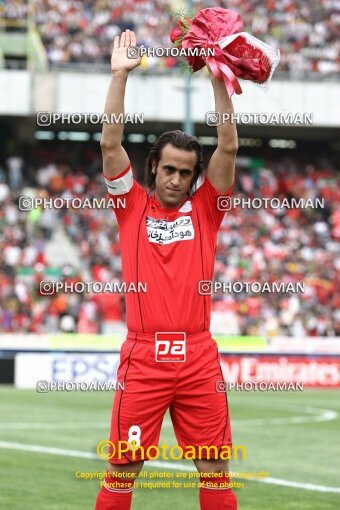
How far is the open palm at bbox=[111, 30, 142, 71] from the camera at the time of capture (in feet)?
18.5

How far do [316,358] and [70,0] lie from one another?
1536 centimetres

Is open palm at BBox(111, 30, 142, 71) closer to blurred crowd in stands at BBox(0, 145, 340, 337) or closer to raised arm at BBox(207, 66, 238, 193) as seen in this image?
raised arm at BBox(207, 66, 238, 193)

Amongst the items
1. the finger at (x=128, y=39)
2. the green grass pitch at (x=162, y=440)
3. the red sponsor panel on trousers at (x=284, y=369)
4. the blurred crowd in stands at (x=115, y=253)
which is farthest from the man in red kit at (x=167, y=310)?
the blurred crowd in stands at (x=115, y=253)

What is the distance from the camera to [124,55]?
5.65 metres

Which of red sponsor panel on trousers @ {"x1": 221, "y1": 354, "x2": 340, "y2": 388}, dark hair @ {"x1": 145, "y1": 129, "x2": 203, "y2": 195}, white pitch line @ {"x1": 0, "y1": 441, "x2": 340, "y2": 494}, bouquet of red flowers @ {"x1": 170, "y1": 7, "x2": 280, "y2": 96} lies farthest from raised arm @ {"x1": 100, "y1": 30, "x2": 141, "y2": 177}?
red sponsor panel on trousers @ {"x1": 221, "y1": 354, "x2": 340, "y2": 388}

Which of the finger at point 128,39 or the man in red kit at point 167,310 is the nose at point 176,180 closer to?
the man in red kit at point 167,310

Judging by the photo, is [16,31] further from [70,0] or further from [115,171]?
[115,171]

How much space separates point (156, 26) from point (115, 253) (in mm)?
8421

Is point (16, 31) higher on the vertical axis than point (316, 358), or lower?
higher

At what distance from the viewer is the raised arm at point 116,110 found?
18.3 ft

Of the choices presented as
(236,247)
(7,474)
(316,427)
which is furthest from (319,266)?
(7,474)

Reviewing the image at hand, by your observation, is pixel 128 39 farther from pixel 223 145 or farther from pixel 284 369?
pixel 284 369

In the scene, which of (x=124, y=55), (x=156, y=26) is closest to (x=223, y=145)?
(x=124, y=55)

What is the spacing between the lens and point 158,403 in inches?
218
